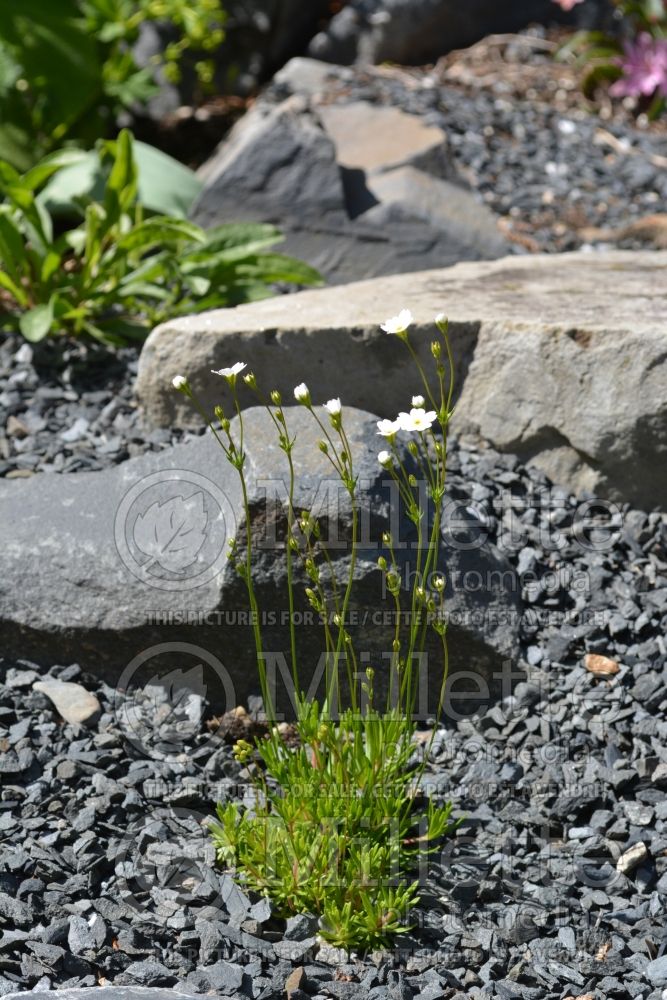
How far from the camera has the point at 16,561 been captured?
2686 millimetres

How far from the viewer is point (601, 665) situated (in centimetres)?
269

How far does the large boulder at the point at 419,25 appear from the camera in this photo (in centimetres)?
605

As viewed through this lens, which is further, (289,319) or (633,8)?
(633,8)

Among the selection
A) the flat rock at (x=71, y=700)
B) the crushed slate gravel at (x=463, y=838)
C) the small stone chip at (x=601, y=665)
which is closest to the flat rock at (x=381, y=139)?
the crushed slate gravel at (x=463, y=838)

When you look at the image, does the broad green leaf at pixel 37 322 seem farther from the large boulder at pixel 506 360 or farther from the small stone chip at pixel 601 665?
the small stone chip at pixel 601 665

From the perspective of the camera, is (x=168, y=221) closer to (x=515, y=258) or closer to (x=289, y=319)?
(x=289, y=319)

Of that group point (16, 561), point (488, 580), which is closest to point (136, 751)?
point (16, 561)

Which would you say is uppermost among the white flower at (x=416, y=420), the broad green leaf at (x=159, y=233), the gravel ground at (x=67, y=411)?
the broad green leaf at (x=159, y=233)

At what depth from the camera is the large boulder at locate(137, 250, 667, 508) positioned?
2.98m

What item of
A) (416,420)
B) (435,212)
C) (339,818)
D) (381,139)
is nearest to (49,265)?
(435,212)

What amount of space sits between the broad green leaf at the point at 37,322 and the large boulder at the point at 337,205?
115 centimetres

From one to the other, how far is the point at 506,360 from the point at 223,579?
1.08 metres

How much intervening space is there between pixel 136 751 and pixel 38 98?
3336 millimetres

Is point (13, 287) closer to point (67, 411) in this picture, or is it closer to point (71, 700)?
point (67, 411)
